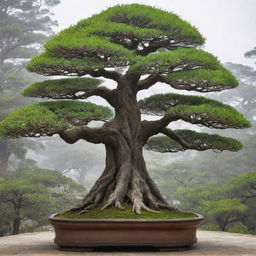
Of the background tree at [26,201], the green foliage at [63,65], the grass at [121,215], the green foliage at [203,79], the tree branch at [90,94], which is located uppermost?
the green foliage at [63,65]

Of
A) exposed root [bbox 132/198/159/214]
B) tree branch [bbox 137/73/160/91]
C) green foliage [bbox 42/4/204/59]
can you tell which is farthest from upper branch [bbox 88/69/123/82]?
exposed root [bbox 132/198/159/214]

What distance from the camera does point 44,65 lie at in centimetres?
437

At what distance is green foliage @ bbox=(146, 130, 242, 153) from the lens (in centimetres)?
495

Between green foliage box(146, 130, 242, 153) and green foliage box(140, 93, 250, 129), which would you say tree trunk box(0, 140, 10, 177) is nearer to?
green foliage box(146, 130, 242, 153)

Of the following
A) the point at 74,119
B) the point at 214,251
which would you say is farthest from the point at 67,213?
the point at 214,251

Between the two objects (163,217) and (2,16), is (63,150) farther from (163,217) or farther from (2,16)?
(163,217)

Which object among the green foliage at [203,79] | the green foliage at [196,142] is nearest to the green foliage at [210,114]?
the green foliage at [203,79]

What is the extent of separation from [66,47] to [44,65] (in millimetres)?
338

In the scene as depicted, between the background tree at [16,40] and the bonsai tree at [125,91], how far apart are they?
7460 mm

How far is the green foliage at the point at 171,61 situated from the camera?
4.21 m

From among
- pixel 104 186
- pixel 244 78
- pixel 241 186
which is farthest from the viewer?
pixel 244 78

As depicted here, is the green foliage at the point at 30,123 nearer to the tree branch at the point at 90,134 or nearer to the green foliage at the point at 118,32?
the tree branch at the point at 90,134

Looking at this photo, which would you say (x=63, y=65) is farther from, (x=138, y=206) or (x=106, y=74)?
(x=138, y=206)

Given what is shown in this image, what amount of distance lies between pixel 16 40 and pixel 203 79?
456 inches
